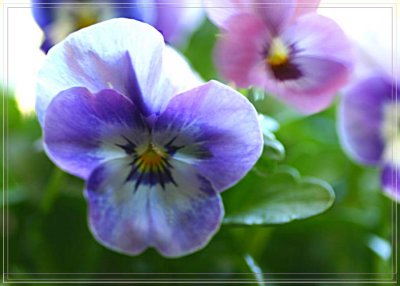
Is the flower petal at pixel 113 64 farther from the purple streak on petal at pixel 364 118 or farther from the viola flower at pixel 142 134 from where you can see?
the purple streak on petal at pixel 364 118

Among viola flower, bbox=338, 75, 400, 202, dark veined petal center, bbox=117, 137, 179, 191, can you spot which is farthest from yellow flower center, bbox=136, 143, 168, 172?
viola flower, bbox=338, 75, 400, 202

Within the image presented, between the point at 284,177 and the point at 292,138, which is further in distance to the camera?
the point at 292,138

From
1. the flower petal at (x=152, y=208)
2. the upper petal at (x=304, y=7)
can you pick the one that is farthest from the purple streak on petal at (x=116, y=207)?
the upper petal at (x=304, y=7)

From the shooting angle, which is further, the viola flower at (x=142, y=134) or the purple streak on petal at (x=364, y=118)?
the purple streak on petal at (x=364, y=118)

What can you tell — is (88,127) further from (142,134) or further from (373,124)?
(373,124)

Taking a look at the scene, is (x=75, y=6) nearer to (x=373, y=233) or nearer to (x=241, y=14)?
(x=241, y=14)

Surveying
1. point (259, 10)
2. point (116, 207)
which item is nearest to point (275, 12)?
point (259, 10)

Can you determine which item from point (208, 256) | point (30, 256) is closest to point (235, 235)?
point (208, 256)
